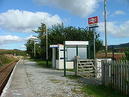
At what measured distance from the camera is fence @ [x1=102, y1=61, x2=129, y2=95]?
1126 centimetres

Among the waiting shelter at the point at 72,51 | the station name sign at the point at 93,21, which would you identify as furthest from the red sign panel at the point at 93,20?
the waiting shelter at the point at 72,51

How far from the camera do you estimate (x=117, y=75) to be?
40.4 feet

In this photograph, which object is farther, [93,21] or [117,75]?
[93,21]

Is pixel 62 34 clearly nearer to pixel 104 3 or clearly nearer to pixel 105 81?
pixel 104 3

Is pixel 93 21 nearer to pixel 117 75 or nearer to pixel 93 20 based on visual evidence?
pixel 93 20

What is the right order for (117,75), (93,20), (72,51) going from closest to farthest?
Result: (117,75) → (93,20) → (72,51)

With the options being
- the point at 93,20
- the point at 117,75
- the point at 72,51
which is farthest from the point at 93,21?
the point at 72,51

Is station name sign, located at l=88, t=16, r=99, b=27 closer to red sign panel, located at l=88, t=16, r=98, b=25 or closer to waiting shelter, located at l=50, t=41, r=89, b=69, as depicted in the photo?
red sign panel, located at l=88, t=16, r=98, b=25

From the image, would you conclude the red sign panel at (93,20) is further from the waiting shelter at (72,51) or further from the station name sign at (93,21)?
the waiting shelter at (72,51)

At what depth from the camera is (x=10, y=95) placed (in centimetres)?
1153

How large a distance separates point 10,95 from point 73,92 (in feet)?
8.35

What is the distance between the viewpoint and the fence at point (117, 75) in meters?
11.3

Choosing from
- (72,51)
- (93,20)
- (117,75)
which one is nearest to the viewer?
(117,75)

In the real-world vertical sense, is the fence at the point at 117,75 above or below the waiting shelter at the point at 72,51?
below
